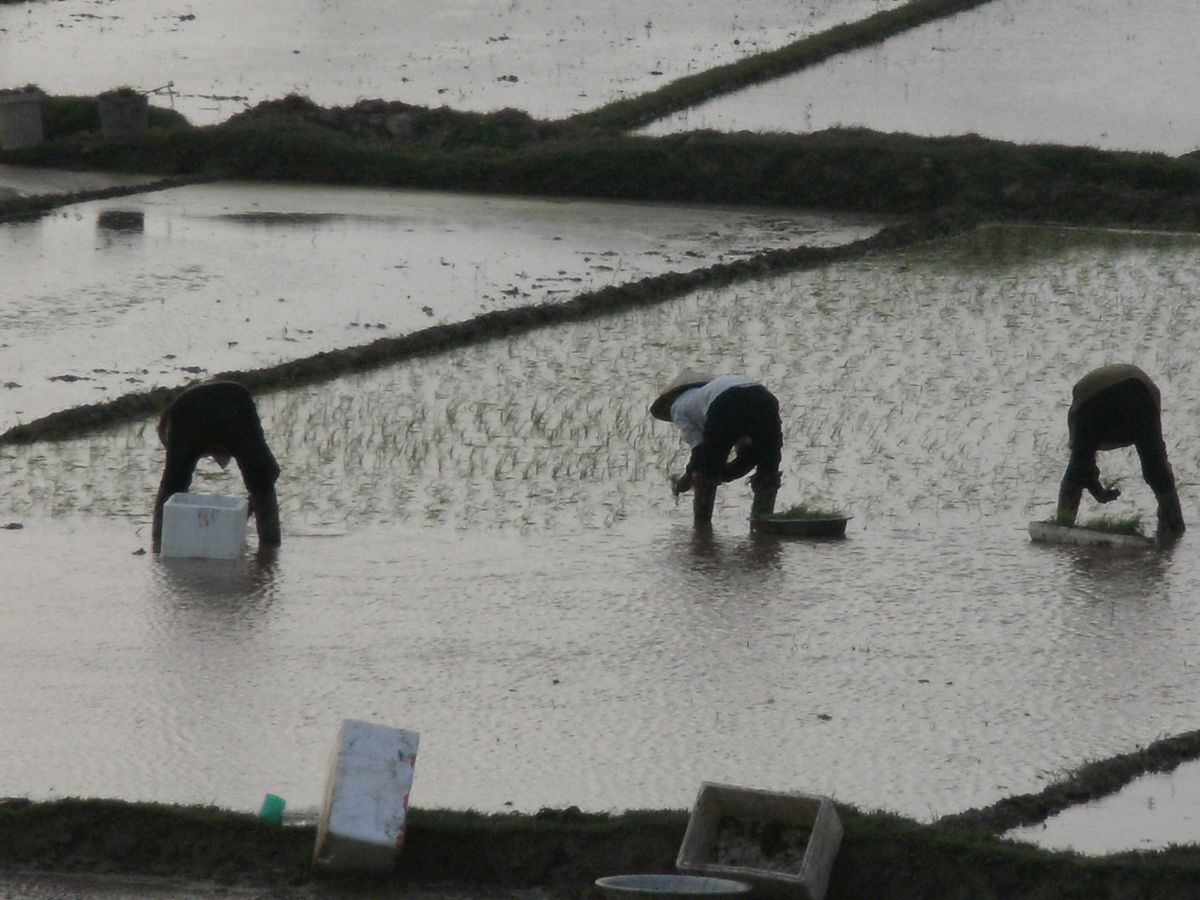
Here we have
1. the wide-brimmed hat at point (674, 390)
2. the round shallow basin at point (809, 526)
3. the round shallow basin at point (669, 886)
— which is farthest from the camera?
the wide-brimmed hat at point (674, 390)

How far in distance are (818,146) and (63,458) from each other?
25.5ft

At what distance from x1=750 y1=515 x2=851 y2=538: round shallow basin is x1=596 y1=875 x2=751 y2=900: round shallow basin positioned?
10.4 ft

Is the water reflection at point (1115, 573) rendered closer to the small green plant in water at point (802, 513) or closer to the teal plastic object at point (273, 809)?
the small green plant in water at point (802, 513)

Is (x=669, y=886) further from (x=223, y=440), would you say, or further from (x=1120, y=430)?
(x=1120, y=430)

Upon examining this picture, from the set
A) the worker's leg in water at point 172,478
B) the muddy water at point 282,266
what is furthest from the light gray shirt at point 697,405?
the muddy water at point 282,266

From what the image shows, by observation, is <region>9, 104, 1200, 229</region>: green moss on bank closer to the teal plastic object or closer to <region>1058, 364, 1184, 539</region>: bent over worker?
<region>1058, 364, 1184, 539</region>: bent over worker

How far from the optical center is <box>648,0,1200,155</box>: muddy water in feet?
51.0

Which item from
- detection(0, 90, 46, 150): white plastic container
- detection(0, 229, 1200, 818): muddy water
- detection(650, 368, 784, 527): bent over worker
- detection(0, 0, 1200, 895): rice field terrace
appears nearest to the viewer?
detection(0, 229, 1200, 818): muddy water

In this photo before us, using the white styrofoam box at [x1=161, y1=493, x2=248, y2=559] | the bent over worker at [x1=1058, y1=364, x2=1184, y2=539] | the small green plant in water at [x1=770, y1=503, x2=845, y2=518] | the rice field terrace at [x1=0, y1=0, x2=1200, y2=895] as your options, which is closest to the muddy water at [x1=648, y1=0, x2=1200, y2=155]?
the rice field terrace at [x1=0, y1=0, x2=1200, y2=895]

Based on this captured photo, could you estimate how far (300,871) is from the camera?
4465 millimetres

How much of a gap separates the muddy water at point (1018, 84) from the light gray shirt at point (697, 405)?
26.6ft

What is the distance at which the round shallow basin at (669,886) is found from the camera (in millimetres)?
4066

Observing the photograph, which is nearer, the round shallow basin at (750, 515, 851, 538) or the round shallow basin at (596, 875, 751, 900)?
the round shallow basin at (596, 875, 751, 900)

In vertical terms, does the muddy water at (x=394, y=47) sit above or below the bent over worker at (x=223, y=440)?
above
